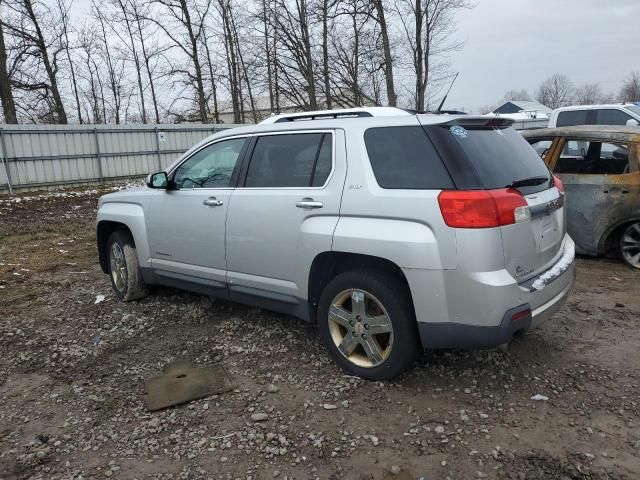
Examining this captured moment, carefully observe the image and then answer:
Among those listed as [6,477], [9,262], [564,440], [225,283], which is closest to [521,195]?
[564,440]

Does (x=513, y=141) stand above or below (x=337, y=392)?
above

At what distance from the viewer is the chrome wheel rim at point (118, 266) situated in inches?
215

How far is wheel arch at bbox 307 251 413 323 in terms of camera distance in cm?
334

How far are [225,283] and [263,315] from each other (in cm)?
68

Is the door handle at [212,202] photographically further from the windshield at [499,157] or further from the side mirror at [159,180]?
the windshield at [499,157]

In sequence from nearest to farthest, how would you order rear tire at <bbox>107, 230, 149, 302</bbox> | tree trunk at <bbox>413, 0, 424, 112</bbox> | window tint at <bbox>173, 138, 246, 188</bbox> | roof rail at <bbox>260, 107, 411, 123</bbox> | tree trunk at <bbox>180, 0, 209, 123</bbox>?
roof rail at <bbox>260, 107, 411, 123</bbox>
window tint at <bbox>173, 138, 246, 188</bbox>
rear tire at <bbox>107, 230, 149, 302</bbox>
tree trunk at <bbox>413, 0, 424, 112</bbox>
tree trunk at <bbox>180, 0, 209, 123</bbox>

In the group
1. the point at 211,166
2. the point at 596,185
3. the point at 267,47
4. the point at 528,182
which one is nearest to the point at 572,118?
the point at 596,185

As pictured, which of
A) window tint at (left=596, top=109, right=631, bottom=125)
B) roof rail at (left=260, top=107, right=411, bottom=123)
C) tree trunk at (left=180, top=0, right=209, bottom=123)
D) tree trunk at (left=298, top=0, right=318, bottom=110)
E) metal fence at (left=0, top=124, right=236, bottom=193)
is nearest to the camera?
roof rail at (left=260, top=107, right=411, bottom=123)

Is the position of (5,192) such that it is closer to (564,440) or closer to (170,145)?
(170,145)

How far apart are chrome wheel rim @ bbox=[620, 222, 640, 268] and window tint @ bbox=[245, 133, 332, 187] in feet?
13.7

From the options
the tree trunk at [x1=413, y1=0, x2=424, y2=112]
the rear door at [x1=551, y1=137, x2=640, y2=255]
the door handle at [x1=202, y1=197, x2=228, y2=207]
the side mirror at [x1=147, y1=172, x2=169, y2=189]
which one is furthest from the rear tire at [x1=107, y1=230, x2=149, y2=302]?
the tree trunk at [x1=413, y1=0, x2=424, y2=112]

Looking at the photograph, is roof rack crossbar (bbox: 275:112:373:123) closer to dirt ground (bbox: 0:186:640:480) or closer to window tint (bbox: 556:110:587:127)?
dirt ground (bbox: 0:186:640:480)

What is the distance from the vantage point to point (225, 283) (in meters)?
4.34

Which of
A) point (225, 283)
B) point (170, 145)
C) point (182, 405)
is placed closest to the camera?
point (182, 405)
